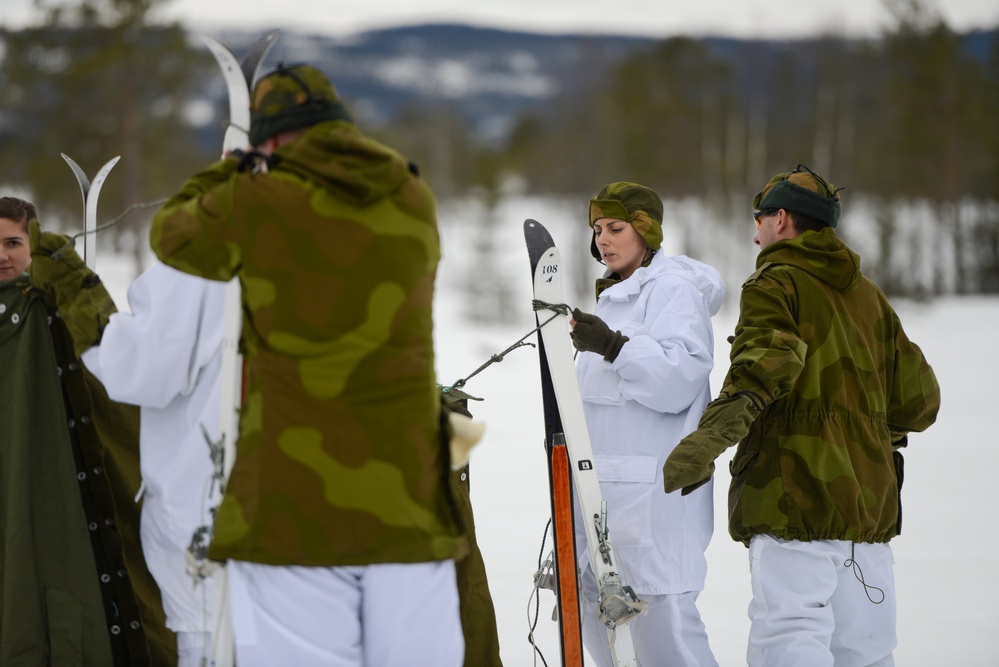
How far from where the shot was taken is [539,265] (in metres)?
3.29

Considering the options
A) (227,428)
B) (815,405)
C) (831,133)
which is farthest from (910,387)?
(831,133)

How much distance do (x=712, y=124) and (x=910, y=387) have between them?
28.1 metres

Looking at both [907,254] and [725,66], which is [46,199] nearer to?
[725,66]

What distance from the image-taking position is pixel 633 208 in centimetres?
360

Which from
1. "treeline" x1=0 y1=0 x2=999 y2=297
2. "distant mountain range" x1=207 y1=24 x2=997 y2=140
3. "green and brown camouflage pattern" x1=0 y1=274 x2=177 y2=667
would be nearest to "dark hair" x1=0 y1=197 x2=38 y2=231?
"green and brown camouflage pattern" x1=0 y1=274 x2=177 y2=667

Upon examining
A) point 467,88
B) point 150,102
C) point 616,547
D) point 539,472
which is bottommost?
point 539,472

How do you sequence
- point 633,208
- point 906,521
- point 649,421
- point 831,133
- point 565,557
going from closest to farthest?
1. point 565,557
2. point 649,421
3. point 633,208
4. point 906,521
5. point 831,133

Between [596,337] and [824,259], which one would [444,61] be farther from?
[824,259]

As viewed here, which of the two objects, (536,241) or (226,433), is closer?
(226,433)

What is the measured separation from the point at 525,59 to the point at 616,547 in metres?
138

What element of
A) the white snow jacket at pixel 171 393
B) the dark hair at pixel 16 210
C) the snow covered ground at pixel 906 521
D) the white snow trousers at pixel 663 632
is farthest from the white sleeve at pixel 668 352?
the dark hair at pixel 16 210

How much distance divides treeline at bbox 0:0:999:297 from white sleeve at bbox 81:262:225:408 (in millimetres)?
22245

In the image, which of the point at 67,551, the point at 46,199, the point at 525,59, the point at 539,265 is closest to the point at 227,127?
the point at 539,265

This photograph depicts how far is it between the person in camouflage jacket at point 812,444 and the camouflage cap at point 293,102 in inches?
56.1
